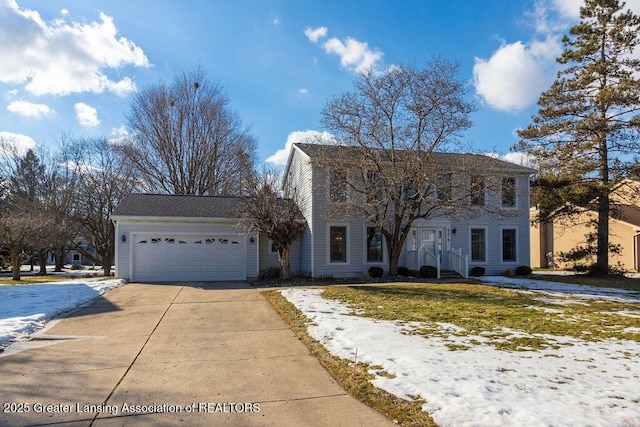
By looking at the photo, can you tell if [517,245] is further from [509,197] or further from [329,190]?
[329,190]


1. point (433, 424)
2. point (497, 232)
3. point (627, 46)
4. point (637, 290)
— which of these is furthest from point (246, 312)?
point (627, 46)

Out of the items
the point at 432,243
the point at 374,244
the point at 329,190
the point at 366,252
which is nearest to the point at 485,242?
the point at 432,243

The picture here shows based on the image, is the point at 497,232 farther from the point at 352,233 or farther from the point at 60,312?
the point at 60,312

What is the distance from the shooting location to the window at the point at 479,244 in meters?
19.2

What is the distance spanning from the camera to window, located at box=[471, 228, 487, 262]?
1919 cm

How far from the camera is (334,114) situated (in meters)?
15.6

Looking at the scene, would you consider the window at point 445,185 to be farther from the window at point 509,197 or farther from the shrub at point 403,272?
the window at point 509,197

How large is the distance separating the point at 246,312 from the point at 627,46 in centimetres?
1893

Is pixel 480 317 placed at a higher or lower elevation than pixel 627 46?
lower

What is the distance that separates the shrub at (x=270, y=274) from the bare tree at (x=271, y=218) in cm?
55

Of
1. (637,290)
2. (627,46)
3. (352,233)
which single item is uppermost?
(627,46)

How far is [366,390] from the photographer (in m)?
4.28

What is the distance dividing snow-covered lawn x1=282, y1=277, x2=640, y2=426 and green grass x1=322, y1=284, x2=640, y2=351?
11.7 inches

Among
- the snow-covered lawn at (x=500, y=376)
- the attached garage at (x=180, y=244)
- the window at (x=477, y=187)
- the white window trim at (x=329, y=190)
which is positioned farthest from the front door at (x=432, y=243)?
the snow-covered lawn at (x=500, y=376)
